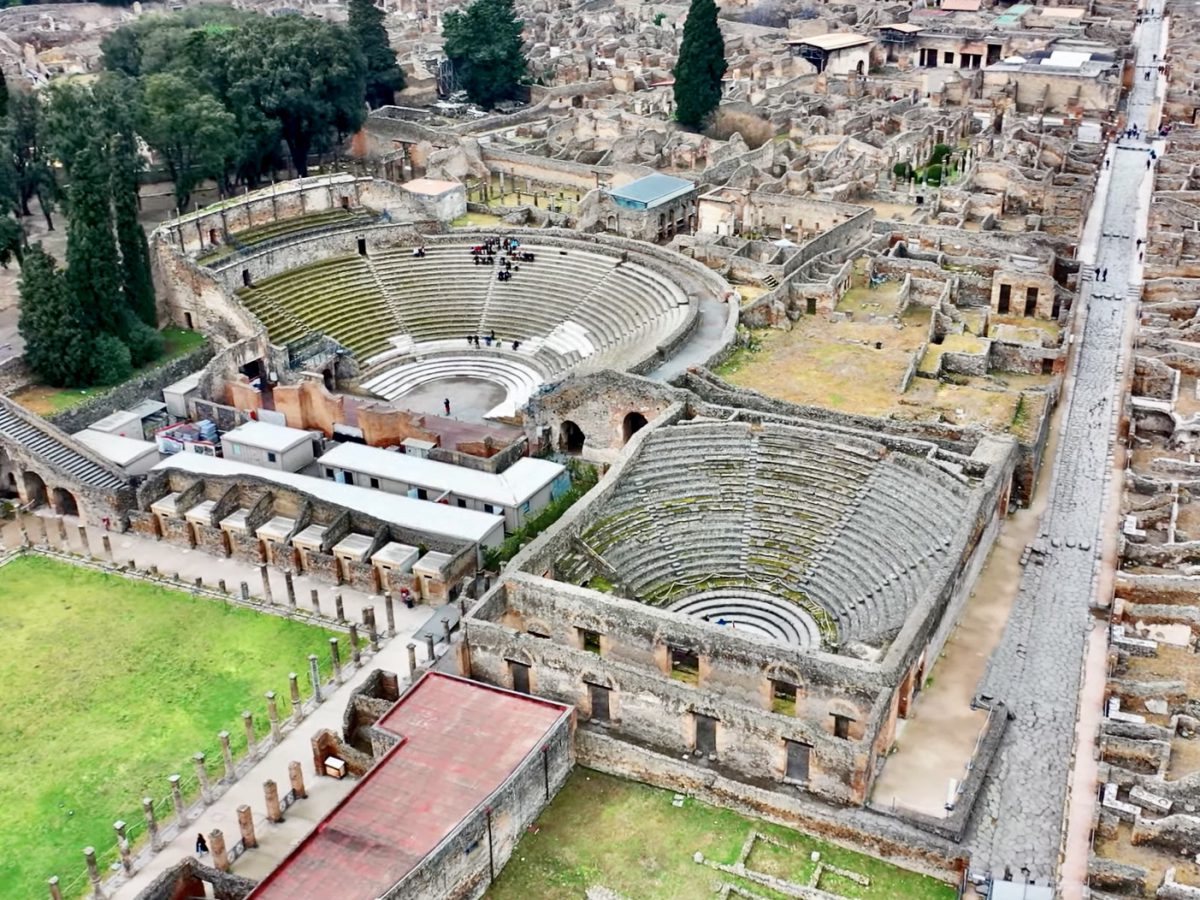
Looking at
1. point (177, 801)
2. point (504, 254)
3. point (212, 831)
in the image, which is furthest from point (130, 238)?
point (212, 831)

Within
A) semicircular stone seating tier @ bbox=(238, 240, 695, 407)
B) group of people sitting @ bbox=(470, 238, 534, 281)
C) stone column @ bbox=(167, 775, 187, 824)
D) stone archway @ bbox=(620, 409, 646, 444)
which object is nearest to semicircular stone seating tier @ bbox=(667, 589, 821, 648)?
stone archway @ bbox=(620, 409, 646, 444)

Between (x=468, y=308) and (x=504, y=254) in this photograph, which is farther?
(x=504, y=254)

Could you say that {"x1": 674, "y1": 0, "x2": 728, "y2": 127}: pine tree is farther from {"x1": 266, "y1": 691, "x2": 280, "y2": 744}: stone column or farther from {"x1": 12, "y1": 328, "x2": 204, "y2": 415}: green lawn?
{"x1": 266, "y1": 691, "x2": 280, "y2": 744}: stone column

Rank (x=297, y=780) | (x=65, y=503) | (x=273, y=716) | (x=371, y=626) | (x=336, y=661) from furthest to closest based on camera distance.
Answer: (x=65, y=503)
(x=371, y=626)
(x=336, y=661)
(x=273, y=716)
(x=297, y=780)

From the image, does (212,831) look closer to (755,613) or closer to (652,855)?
(652,855)

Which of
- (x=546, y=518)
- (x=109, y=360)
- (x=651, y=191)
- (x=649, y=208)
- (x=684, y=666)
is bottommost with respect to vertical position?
(x=684, y=666)

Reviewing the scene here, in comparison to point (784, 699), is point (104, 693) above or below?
below

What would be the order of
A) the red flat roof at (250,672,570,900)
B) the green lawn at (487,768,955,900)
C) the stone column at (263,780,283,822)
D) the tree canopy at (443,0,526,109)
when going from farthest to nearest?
the tree canopy at (443,0,526,109), the stone column at (263,780,283,822), the green lawn at (487,768,955,900), the red flat roof at (250,672,570,900)
